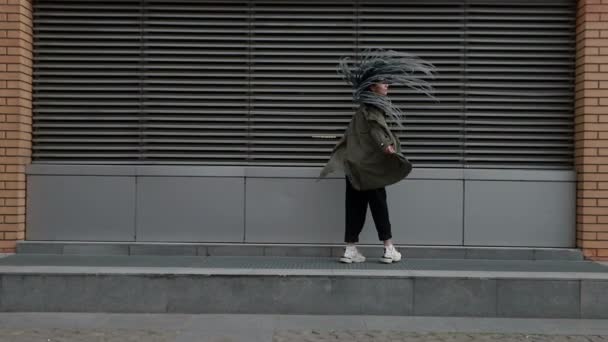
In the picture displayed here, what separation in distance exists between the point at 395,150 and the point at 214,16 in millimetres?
2586

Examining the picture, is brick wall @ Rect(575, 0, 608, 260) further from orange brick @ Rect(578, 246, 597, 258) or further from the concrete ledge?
the concrete ledge

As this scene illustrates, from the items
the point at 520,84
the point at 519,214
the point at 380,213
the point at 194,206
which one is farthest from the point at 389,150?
the point at 194,206

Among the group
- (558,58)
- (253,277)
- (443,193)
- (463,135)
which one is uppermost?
(558,58)

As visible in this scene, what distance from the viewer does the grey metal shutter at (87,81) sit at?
815 centimetres

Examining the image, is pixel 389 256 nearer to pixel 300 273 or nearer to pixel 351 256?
pixel 351 256

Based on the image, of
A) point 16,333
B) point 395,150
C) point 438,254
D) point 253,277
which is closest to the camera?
point 16,333

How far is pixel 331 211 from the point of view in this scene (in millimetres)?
7992

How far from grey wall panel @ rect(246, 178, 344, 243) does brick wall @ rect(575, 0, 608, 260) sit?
255cm

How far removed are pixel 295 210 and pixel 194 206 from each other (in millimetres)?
1088

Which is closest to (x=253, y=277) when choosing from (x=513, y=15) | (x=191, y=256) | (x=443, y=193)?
(x=191, y=256)

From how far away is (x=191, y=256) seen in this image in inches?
310

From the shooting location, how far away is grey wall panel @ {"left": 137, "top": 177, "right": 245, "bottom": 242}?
802cm

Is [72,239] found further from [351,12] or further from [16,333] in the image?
[351,12]

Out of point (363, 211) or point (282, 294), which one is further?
point (363, 211)
